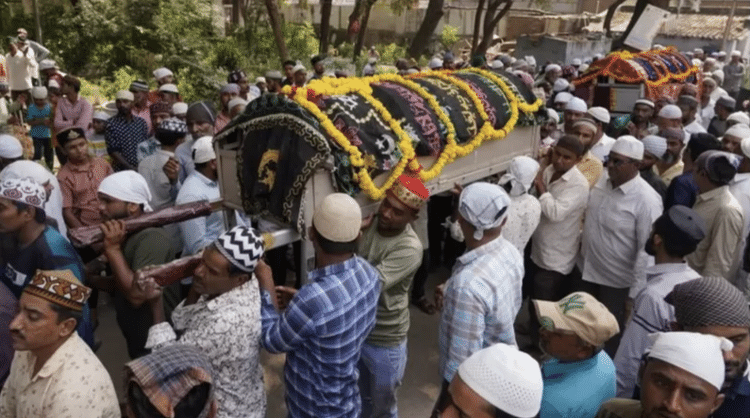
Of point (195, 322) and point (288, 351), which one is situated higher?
point (195, 322)

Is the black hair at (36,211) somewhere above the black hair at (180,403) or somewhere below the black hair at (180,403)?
above

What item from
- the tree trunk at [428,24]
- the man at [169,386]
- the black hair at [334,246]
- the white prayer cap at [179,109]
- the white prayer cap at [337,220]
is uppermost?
the tree trunk at [428,24]

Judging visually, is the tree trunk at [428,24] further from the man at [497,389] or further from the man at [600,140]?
the man at [497,389]

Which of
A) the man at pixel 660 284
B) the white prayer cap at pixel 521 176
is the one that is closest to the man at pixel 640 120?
the white prayer cap at pixel 521 176

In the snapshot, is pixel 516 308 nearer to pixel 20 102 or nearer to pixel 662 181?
pixel 662 181

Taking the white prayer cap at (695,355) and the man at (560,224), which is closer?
the white prayer cap at (695,355)

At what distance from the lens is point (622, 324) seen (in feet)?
13.7

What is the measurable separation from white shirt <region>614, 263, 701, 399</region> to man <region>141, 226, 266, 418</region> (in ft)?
5.86

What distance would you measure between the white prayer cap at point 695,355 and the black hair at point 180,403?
1.43 metres

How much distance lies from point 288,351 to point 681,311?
160 cm

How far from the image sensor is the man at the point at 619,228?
3748mm

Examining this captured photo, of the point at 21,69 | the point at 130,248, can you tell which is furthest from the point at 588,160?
the point at 21,69

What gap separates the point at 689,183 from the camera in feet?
13.6

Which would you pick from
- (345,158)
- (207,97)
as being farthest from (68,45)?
(345,158)
